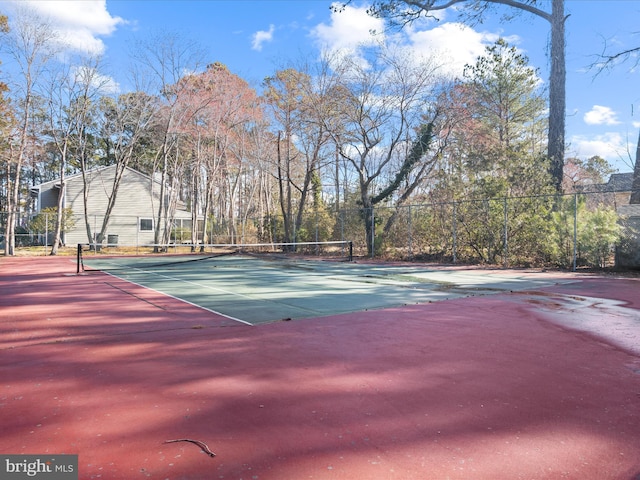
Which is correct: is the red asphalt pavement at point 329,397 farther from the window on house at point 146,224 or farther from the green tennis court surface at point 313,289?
the window on house at point 146,224

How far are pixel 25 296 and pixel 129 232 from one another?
76.9 ft

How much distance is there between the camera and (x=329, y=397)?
319 cm

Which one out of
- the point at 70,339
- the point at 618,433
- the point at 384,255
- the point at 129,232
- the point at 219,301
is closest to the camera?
the point at 618,433

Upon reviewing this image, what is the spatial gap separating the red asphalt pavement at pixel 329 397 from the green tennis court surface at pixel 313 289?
100 cm

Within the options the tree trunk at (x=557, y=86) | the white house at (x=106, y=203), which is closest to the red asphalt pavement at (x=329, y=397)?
Answer: the tree trunk at (x=557, y=86)

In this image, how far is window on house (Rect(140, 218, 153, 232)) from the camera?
31.8 meters

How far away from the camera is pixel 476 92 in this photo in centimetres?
2231

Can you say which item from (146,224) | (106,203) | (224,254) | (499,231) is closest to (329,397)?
(499,231)

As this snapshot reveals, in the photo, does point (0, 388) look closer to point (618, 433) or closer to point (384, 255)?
point (618, 433)

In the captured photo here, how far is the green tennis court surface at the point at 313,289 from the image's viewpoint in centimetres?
693

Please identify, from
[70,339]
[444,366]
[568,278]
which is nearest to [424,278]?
[568,278]

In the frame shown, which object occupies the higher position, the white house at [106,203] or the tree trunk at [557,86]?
the tree trunk at [557,86]

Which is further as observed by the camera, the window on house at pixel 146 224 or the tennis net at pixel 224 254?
the window on house at pixel 146 224

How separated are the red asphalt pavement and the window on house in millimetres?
27398
